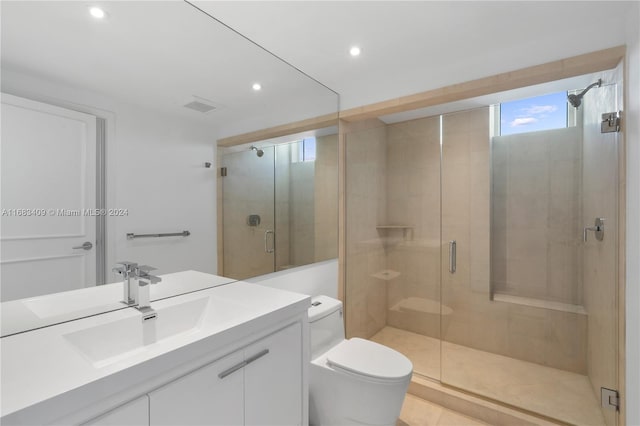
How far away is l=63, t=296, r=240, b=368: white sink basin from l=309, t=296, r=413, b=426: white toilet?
69 centimetres

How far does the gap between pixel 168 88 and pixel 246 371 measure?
125 centimetres

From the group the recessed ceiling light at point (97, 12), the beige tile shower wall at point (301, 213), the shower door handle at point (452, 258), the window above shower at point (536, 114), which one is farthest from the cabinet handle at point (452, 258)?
the recessed ceiling light at point (97, 12)

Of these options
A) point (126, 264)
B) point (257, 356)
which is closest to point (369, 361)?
point (257, 356)

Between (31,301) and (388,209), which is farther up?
(388,209)

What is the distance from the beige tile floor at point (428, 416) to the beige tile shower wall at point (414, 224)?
2.40 feet

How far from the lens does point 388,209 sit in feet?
9.46

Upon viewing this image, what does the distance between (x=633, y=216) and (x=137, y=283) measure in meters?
2.20

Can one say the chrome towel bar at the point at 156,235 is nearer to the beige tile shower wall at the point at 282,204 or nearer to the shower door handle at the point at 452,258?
the beige tile shower wall at the point at 282,204

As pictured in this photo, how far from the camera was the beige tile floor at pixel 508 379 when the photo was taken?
6.01 ft

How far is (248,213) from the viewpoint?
1745mm

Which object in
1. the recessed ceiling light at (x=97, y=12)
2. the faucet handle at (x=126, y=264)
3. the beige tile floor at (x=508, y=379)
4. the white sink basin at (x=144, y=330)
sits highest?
the recessed ceiling light at (x=97, y=12)

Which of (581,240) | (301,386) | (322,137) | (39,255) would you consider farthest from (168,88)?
→ (581,240)

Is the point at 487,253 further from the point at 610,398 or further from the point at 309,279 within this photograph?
the point at 309,279

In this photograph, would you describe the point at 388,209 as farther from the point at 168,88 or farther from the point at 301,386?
the point at 168,88
